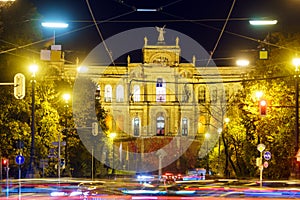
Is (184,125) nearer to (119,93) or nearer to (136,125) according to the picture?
(136,125)

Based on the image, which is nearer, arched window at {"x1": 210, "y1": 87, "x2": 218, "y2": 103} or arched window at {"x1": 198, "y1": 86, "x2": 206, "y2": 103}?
arched window at {"x1": 210, "y1": 87, "x2": 218, "y2": 103}

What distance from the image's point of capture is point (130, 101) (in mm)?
106000

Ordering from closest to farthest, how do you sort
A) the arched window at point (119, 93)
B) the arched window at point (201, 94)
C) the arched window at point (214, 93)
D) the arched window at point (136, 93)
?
the arched window at point (214, 93) < the arched window at point (119, 93) < the arched window at point (201, 94) < the arched window at point (136, 93)

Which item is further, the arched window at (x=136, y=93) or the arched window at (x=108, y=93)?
the arched window at (x=136, y=93)

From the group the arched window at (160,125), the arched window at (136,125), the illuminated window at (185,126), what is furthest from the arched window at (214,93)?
the arched window at (136,125)

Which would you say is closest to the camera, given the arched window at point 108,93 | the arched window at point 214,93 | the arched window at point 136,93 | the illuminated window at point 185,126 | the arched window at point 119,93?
the arched window at point 214,93

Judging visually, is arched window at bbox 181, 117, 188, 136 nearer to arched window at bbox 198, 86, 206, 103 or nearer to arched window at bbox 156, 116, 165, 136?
arched window at bbox 156, 116, 165, 136

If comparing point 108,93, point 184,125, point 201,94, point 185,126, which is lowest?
point 185,126

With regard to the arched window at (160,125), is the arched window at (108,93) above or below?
above

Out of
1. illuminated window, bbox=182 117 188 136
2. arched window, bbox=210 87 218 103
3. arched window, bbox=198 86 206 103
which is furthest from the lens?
illuminated window, bbox=182 117 188 136

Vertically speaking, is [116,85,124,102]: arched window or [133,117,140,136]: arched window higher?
[116,85,124,102]: arched window

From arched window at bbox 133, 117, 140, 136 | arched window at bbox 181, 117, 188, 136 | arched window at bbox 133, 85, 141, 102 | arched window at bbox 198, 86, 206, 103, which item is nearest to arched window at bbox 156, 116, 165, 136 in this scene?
arched window at bbox 133, 117, 140, 136

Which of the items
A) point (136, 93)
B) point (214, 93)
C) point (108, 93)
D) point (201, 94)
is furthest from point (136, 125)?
point (214, 93)

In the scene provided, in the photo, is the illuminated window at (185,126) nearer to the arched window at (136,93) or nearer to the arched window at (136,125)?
the arched window at (136,125)
